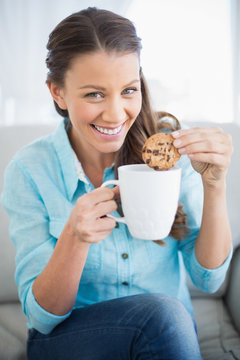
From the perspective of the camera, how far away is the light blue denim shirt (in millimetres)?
1030

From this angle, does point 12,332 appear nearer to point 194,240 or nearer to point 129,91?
point 194,240

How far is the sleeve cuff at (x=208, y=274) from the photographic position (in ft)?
3.32

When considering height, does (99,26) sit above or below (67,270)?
above

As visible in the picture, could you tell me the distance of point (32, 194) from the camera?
108 cm

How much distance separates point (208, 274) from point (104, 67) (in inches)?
25.3

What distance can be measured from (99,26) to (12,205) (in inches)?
22.5

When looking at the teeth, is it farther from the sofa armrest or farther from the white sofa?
the sofa armrest

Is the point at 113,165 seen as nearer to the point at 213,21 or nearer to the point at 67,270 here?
the point at 67,270

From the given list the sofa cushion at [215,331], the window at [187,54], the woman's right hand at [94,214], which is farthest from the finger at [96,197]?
the window at [187,54]

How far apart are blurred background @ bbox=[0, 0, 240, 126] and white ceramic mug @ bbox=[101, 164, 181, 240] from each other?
164 centimetres

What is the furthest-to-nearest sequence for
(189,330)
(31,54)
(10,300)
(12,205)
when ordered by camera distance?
(31,54)
(10,300)
(12,205)
(189,330)

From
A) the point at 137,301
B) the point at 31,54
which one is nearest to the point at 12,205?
the point at 137,301

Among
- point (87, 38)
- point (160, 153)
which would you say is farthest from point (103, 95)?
point (160, 153)

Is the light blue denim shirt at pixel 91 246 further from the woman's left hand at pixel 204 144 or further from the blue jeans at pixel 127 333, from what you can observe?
the woman's left hand at pixel 204 144
